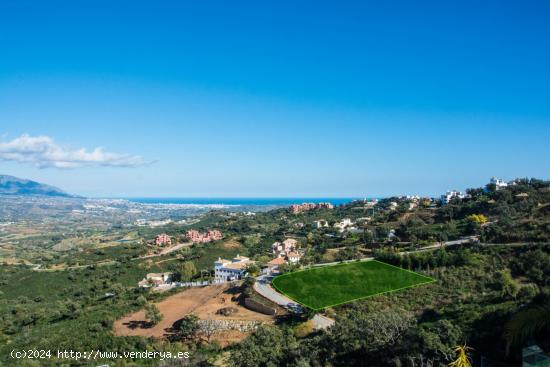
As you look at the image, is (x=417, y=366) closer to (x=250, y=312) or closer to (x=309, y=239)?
(x=250, y=312)

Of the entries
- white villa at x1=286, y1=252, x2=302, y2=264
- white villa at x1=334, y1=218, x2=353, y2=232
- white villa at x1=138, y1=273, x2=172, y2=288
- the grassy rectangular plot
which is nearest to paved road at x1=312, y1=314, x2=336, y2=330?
the grassy rectangular plot

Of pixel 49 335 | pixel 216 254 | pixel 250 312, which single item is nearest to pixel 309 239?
pixel 216 254

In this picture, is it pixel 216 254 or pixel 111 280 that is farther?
pixel 216 254

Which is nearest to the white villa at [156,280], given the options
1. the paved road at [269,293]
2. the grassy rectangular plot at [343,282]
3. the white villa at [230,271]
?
the white villa at [230,271]

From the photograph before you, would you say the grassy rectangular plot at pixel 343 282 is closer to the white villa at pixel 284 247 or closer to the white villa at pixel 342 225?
the white villa at pixel 284 247

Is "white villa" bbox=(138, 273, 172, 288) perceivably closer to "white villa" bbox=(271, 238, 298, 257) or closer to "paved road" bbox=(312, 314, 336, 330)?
"white villa" bbox=(271, 238, 298, 257)
